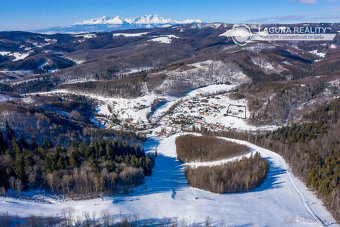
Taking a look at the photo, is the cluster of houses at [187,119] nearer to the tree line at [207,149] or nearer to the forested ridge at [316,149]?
the forested ridge at [316,149]

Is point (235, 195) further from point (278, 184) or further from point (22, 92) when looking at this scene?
point (22, 92)

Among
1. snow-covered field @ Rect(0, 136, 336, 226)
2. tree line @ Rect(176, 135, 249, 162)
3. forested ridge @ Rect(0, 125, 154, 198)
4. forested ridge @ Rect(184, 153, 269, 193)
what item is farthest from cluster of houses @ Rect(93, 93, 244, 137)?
snow-covered field @ Rect(0, 136, 336, 226)

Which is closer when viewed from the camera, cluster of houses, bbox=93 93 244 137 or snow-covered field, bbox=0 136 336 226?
snow-covered field, bbox=0 136 336 226

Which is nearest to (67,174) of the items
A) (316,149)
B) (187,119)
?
(316,149)

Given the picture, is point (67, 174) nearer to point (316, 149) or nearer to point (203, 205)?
point (203, 205)

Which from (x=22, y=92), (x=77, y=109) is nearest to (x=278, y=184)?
(x=77, y=109)

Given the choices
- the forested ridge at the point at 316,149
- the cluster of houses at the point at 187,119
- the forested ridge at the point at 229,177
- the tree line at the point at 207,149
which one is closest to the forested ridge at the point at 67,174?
the forested ridge at the point at 229,177

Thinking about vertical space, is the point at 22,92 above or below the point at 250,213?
above

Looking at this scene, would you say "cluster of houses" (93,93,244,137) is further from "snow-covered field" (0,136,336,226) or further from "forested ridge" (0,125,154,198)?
"snow-covered field" (0,136,336,226)

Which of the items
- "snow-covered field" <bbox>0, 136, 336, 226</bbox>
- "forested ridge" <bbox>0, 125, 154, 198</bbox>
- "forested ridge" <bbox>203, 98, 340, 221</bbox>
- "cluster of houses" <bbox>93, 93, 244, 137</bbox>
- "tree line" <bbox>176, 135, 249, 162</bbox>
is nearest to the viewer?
"snow-covered field" <bbox>0, 136, 336, 226</bbox>
